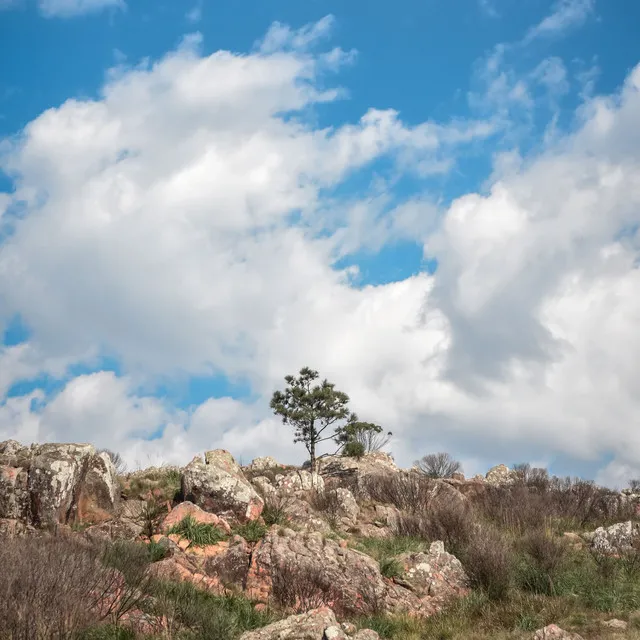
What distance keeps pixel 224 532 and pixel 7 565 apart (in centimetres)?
734

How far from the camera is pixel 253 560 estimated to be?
14.1 metres

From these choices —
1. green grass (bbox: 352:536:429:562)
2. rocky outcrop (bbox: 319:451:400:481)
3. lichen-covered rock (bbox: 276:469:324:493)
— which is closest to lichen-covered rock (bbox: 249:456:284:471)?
rocky outcrop (bbox: 319:451:400:481)

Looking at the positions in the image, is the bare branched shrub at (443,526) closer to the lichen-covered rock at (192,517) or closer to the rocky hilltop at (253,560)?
the rocky hilltop at (253,560)

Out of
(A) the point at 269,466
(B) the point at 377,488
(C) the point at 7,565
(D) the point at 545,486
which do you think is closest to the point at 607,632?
(C) the point at 7,565

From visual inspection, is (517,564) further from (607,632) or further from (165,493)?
(165,493)

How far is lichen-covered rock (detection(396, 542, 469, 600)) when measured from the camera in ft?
47.2

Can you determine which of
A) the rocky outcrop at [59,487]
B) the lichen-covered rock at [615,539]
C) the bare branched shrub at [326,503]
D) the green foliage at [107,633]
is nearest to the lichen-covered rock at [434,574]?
the bare branched shrub at [326,503]

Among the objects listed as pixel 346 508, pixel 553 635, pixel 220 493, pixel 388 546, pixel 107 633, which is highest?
pixel 220 493

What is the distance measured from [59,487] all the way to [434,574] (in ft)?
31.1

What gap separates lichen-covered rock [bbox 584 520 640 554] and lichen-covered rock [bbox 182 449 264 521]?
419 inches

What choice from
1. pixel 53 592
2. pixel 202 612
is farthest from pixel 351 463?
pixel 53 592

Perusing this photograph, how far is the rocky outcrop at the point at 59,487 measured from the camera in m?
15.1

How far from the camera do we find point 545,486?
33844 millimetres

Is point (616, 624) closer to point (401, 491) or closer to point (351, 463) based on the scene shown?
point (401, 491)
